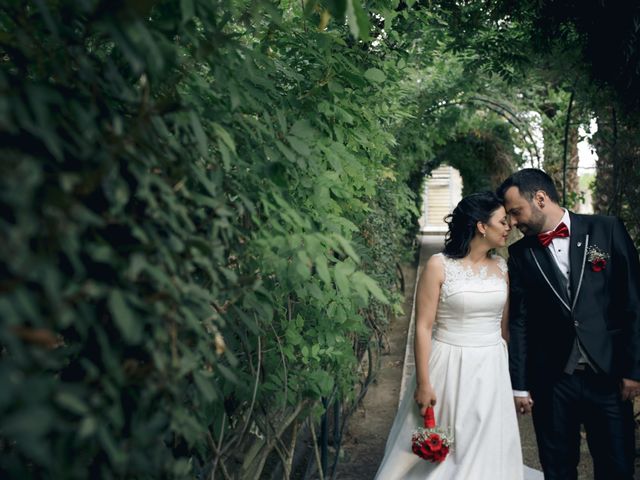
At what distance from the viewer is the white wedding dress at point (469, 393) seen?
375 cm

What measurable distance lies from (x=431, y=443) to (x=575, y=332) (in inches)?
37.3

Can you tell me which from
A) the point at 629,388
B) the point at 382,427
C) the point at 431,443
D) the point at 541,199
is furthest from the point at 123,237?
the point at 382,427

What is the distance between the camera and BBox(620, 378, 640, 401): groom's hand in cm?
354

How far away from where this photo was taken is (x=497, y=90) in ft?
41.0

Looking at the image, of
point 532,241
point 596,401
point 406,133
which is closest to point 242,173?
point 532,241

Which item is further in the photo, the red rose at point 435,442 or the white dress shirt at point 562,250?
the white dress shirt at point 562,250

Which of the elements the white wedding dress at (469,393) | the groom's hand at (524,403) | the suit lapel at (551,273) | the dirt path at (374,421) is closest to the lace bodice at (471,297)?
the white wedding dress at (469,393)

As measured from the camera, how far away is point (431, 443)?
362cm

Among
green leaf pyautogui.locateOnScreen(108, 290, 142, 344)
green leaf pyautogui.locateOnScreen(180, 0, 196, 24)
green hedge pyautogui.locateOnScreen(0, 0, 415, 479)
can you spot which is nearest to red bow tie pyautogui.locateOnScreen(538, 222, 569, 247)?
green hedge pyautogui.locateOnScreen(0, 0, 415, 479)

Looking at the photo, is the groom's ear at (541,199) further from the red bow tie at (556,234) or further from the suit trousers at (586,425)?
the suit trousers at (586,425)

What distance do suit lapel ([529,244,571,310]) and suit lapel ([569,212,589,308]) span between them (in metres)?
0.04

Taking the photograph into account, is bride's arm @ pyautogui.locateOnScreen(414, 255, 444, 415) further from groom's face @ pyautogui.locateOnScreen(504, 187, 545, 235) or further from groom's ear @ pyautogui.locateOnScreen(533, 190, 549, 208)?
groom's ear @ pyautogui.locateOnScreen(533, 190, 549, 208)

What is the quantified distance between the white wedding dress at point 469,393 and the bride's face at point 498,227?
0.21 m

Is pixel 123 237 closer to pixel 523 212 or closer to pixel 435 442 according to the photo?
pixel 435 442
